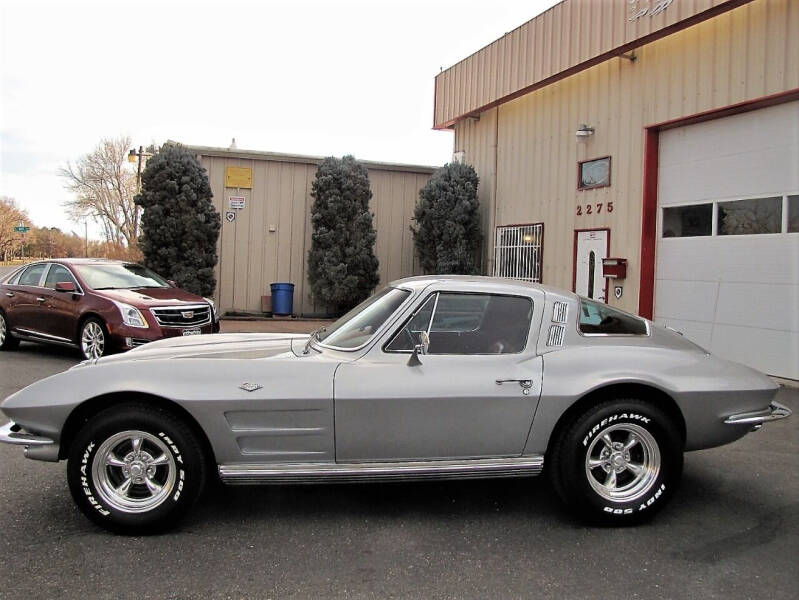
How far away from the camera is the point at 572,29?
36.4ft

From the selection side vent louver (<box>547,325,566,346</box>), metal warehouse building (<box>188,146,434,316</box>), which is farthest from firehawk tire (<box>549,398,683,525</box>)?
metal warehouse building (<box>188,146,434,316</box>)

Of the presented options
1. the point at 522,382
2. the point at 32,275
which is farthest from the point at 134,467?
the point at 32,275

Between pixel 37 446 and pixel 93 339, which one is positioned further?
pixel 93 339

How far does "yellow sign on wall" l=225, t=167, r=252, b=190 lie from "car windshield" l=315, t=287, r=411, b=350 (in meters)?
11.9

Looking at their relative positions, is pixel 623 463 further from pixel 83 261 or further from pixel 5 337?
pixel 5 337

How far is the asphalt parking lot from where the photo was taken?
2.98 metres

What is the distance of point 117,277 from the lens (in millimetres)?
9703

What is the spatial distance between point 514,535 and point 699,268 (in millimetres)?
6878

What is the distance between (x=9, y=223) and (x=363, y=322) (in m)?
66.7

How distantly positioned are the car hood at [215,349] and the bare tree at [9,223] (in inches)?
2506

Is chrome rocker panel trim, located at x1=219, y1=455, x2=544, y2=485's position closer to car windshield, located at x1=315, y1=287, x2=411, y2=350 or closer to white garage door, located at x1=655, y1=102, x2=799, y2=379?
car windshield, located at x1=315, y1=287, x2=411, y2=350

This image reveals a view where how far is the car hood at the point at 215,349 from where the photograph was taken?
3.77m

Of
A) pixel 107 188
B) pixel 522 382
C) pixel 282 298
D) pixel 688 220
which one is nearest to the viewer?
pixel 522 382

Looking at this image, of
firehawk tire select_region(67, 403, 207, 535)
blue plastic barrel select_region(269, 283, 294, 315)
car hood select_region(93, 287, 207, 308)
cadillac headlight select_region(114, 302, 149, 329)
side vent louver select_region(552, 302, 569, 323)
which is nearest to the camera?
firehawk tire select_region(67, 403, 207, 535)
